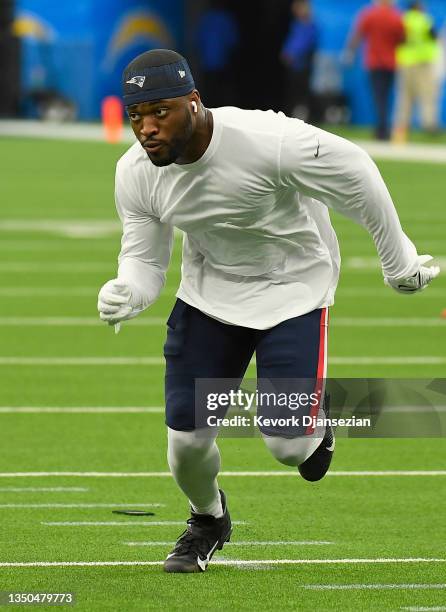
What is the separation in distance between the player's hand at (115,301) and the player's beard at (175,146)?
20.1 inches

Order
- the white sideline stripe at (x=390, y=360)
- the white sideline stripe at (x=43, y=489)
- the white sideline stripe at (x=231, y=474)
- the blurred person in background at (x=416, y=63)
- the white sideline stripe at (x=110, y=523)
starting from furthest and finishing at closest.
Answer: the blurred person in background at (x=416, y=63)
the white sideline stripe at (x=390, y=360)
the white sideline stripe at (x=231, y=474)
the white sideline stripe at (x=43, y=489)
the white sideline stripe at (x=110, y=523)

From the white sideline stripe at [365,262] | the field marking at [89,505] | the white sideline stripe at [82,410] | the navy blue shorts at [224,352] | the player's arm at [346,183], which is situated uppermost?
the player's arm at [346,183]

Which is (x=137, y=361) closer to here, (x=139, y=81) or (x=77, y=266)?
(x=77, y=266)

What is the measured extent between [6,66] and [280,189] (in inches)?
1453

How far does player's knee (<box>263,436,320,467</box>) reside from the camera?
651 cm

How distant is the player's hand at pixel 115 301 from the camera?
638cm

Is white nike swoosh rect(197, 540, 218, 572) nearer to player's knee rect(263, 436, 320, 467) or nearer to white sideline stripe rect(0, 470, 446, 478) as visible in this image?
player's knee rect(263, 436, 320, 467)

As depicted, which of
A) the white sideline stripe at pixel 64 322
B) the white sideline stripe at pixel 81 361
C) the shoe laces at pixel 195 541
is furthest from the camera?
the white sideline stripe at pixel 64 322

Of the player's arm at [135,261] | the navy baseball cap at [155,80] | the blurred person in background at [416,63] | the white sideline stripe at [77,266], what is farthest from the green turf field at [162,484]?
the blurred person in background at [416,63]

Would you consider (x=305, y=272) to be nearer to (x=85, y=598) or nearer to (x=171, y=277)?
(x=85, y=598)

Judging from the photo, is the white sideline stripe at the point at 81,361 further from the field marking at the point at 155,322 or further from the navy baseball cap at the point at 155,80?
the navy baseball cap at the point at 155,80

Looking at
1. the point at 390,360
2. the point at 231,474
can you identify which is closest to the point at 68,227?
the point at 390,360

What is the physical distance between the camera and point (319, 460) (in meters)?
6.84

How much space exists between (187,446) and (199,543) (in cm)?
42
